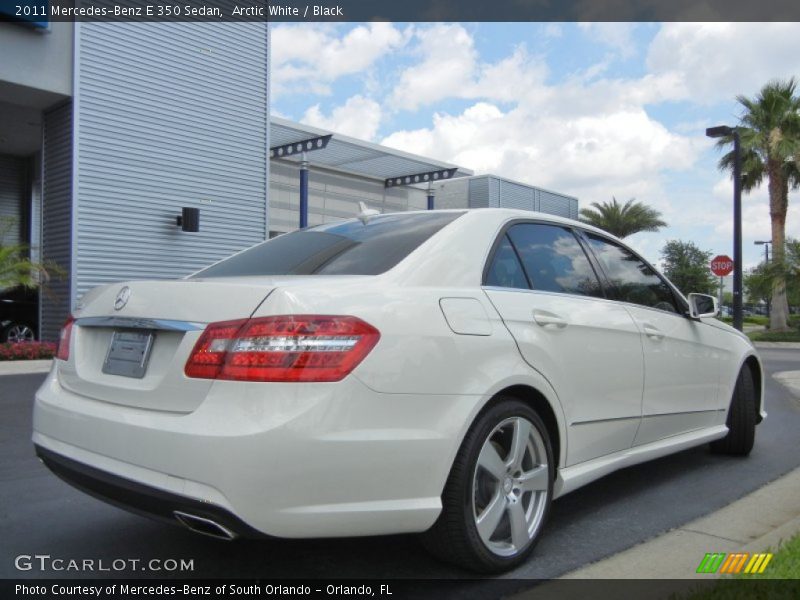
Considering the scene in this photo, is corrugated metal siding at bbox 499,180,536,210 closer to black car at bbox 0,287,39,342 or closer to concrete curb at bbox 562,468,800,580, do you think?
black car at bbox 0,287,39,342

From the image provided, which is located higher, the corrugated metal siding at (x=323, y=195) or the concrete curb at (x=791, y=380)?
the corrugated metal siding at (x=323, y=195)

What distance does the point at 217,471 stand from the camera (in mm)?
2346

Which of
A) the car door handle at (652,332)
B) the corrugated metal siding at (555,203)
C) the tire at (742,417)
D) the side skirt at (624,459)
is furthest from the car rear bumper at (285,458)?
the corrugated metal siding at (555,203)

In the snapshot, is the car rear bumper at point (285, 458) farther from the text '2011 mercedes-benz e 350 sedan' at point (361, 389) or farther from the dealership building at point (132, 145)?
the dealership building at point (132, 145)

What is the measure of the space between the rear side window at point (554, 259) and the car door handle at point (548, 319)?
19 centimetres

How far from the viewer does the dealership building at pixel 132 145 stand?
43.5 ft

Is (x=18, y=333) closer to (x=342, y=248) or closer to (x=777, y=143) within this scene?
(x=342, y=248)

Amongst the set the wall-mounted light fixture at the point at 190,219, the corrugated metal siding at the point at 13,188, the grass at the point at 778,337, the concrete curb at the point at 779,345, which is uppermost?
the corrugated metal siding at the point at 13,188

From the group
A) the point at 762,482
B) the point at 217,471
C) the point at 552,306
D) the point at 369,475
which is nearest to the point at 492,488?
the point at 369,475

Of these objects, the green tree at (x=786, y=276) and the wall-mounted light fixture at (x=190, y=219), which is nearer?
the wall-mounted light fixture at (x=190, y=219)

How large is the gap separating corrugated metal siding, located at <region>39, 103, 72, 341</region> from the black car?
348 millimetres

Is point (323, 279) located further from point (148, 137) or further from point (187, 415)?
point (148, 137)

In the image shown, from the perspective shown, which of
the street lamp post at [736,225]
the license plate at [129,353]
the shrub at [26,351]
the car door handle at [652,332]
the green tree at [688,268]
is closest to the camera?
the license plate at [129,353]

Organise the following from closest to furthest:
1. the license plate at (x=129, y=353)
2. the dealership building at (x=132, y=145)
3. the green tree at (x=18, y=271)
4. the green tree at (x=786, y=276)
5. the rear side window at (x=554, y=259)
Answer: the license plate at (x=129, y=353)
the rear side window at (x=554, y=259)
the green tree at (x=18, y=271)
the dealership building at (x=132, y=145)
the green tree at (x=786, y=276)
